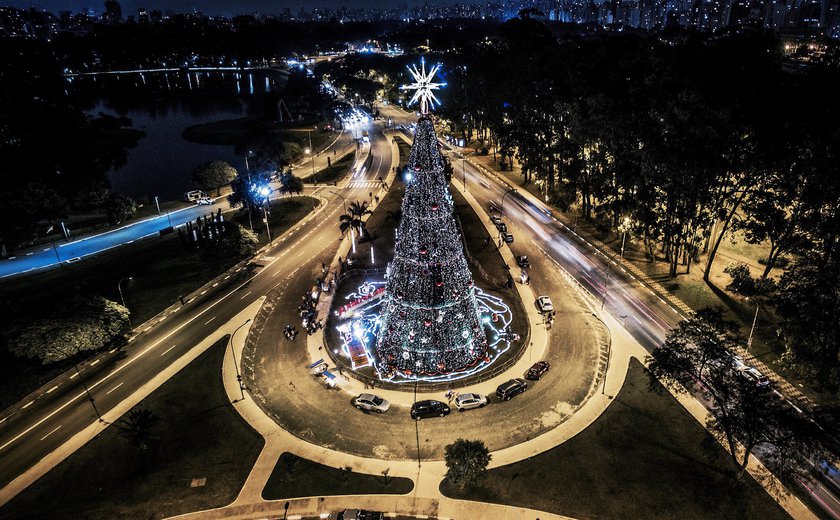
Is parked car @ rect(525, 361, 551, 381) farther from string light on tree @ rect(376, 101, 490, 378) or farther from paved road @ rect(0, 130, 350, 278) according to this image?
paved road @ rect(0, 130, 350, 278)

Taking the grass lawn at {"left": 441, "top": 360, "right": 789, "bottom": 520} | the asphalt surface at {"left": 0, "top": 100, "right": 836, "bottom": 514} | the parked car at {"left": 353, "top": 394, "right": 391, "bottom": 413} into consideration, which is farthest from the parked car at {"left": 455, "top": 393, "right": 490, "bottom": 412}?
the asphalt surface at {"left": 0, "top": 100, "right": 836, "bottom": 514}

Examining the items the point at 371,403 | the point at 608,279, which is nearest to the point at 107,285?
the point at 371,403

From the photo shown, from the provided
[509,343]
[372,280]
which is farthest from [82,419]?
[509,343]

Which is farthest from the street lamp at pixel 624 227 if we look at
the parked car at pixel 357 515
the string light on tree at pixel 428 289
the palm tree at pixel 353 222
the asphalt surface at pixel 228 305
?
the parked car at pixel 357 515

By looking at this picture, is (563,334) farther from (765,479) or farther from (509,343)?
(765,479)

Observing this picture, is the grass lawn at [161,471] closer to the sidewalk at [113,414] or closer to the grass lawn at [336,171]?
the sidewalk at [113,414]

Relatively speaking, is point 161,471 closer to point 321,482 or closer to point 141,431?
point 141,431
